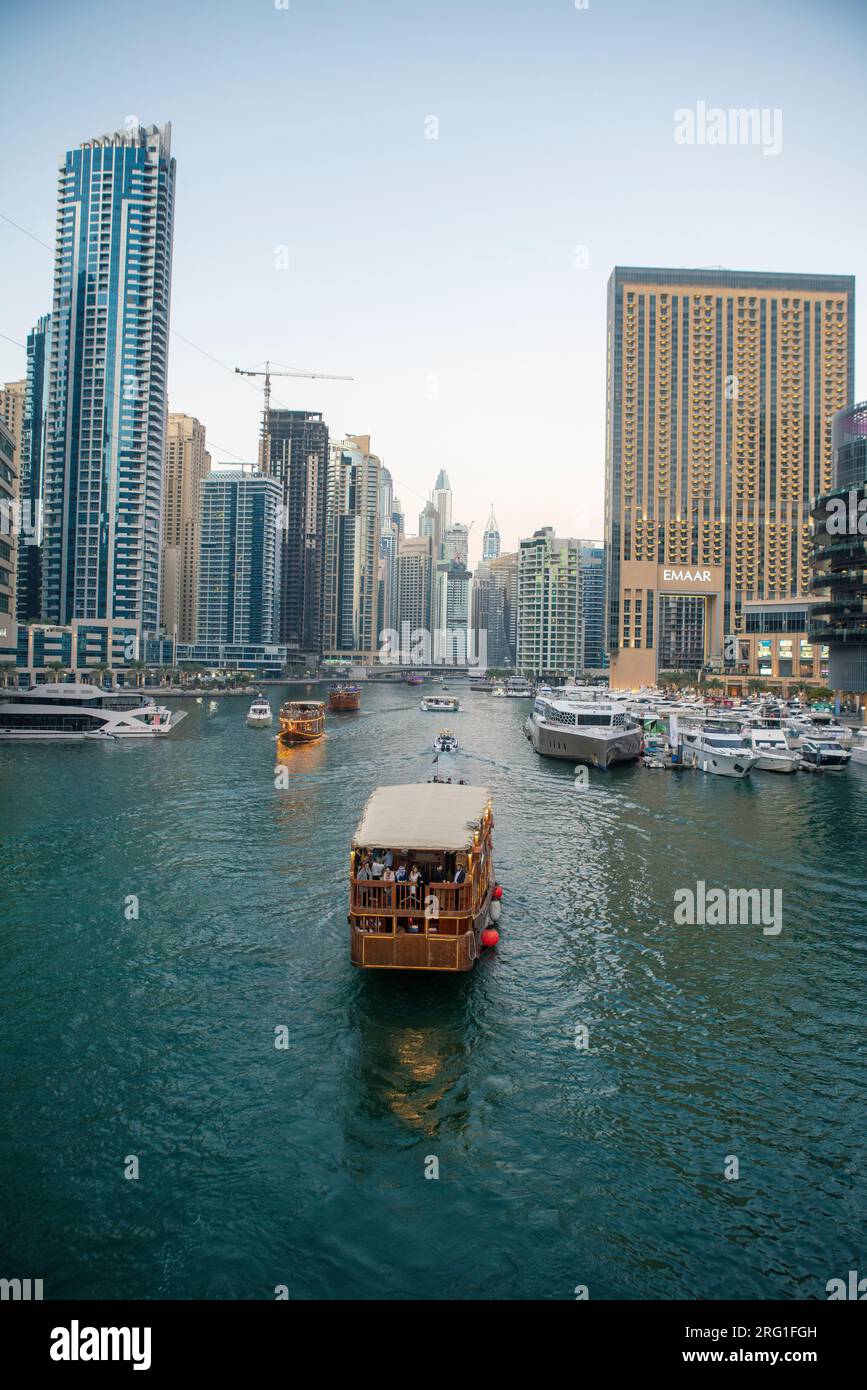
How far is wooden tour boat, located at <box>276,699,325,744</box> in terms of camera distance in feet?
316

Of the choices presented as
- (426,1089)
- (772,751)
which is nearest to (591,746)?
(772,751)

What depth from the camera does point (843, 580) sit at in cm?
10800

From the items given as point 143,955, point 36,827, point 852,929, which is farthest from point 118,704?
point 852,929

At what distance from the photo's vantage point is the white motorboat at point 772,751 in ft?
245

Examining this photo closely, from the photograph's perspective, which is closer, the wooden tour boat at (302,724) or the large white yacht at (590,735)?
the large white yacht at (590,735)

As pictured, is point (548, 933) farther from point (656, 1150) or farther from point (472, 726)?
point (472, 726)

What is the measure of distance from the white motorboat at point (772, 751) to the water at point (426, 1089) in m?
36.2

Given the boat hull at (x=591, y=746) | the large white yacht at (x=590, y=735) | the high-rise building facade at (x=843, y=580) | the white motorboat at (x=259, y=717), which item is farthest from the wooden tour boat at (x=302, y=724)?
the high-rise building facade at (x=843, y=580)

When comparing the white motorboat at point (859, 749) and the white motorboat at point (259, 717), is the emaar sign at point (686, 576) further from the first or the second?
the white motorboat at point (259, 717)

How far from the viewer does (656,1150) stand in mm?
16781

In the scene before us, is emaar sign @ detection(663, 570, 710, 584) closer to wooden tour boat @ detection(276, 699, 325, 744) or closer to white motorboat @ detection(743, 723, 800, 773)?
white motorboat @ detection(743, 723, 800, 773)

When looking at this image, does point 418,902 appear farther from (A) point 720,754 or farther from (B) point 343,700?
(B) point 343,700

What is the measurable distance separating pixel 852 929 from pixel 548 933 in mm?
11969
